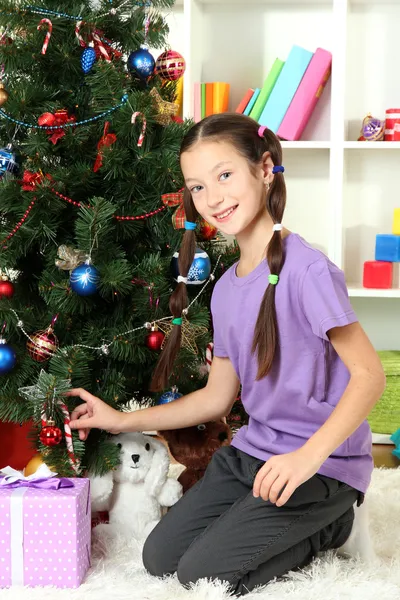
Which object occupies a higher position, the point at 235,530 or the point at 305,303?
the point at 305,303

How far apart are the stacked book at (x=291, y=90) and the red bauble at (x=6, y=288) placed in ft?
4.13

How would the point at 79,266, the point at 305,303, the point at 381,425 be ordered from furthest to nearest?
the point at 381,425 < the point at 79,266 < the point at 305,303

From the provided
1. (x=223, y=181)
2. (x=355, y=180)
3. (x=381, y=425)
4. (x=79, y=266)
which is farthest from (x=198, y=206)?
(x=355, y=180)

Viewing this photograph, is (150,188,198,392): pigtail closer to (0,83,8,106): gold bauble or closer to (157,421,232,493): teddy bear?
(157,421,232,493): teddy bear

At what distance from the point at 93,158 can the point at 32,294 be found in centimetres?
30

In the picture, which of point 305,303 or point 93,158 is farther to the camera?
point 93,158

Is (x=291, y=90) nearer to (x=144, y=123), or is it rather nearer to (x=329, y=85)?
(x=329, y=85)

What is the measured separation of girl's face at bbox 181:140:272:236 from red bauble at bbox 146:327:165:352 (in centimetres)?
24

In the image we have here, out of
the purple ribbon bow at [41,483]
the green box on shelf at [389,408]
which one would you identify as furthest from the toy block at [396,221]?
the purple ribbon bow at [41,483]

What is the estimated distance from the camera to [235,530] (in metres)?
1.33

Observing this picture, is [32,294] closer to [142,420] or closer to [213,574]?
[142,420]

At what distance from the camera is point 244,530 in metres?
1.33

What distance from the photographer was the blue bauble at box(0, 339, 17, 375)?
1434mm

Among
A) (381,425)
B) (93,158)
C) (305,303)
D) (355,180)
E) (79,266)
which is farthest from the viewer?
(355,180)
